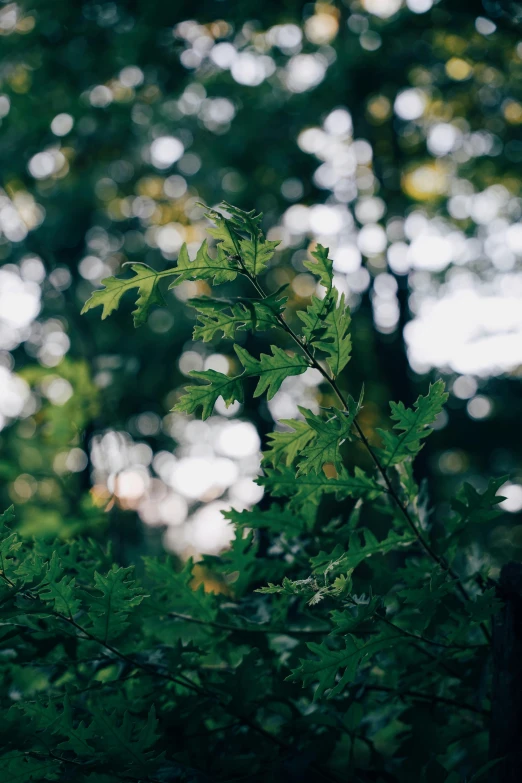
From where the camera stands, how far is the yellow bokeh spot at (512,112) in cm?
943

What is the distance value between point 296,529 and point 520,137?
381 inches

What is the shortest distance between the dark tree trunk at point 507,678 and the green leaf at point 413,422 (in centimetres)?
32

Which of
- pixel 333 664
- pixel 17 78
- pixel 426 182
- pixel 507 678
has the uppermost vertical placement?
pixel 333 664

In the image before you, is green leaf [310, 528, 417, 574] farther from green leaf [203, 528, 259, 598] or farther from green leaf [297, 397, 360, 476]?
green leaf [203, 528, 259, 598]

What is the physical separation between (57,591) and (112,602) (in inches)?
4.2

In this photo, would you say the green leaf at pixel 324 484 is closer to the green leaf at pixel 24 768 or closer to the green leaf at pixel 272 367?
the green leaf at pixel 272 367

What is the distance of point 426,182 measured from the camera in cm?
1268

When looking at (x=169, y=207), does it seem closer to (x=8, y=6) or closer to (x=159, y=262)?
(x=159, y=262)

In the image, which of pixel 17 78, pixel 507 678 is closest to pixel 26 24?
pixel 17 78

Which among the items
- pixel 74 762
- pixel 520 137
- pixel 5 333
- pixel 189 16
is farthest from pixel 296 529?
pixel 5 333

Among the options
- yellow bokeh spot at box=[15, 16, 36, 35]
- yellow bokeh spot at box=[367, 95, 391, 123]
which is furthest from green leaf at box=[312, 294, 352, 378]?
yellow bokeh spot at box=[367, 95, 391, 123]

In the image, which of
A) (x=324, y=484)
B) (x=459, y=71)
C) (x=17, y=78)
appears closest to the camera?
(x=324, y=484)

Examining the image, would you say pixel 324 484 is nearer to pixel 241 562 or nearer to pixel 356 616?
pixel 356 616

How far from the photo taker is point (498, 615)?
4.04 feet
